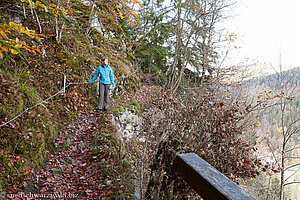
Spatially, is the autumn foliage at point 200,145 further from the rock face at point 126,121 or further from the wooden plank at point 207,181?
the rock face at point 126,121

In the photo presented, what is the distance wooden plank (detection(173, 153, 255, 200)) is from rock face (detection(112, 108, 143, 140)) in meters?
4.80

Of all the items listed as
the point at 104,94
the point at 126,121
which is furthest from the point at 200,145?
the point at 104,94

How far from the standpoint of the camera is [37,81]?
17.5ft

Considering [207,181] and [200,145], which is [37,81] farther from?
[207,181]

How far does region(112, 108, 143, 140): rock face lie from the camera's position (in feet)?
22.0

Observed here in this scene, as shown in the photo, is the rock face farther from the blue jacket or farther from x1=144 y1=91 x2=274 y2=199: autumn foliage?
x1=144 y1=91 x2=274 y2=199: autumn foliage

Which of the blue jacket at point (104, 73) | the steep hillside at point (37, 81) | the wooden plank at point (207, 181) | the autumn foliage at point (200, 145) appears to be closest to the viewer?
the wooden plank at point (207, 181)

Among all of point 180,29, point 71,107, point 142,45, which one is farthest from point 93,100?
point 142,45

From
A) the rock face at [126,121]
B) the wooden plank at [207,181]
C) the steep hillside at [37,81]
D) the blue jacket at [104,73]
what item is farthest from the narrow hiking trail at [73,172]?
the wooden plank at [207,181]

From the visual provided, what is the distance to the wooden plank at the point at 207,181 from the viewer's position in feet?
3.36

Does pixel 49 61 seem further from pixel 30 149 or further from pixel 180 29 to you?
pixel 180 29

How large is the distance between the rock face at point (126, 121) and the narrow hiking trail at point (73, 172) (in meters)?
1.06

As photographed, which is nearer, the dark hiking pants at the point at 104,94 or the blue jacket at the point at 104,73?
the blue jacket at the point at 104,73

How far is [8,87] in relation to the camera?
397cm
